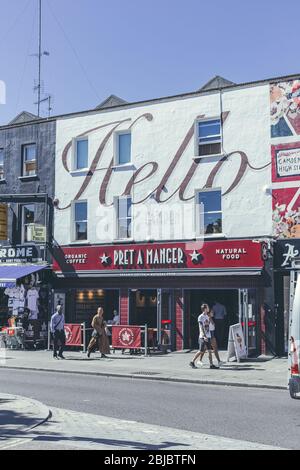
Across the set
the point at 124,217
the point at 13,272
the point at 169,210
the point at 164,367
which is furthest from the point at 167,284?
the point at 13,272

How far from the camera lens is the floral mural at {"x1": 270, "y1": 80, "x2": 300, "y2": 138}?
21984 mm

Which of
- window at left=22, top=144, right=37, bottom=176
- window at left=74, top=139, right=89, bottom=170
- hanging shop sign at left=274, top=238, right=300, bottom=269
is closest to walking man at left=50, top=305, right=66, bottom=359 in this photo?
window at left=74, top=139, right=89, bottom=170

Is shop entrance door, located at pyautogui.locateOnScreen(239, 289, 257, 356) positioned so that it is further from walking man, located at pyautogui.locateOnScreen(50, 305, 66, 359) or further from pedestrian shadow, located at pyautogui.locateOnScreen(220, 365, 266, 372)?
walking man, located at pyautogui.locateOnScreen(50, 305, 66, 359)

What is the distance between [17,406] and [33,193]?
59.0 feet

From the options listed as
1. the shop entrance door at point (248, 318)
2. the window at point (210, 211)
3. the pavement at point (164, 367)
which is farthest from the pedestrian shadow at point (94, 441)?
the window at point (210, 211)

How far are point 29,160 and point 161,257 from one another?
8752mm

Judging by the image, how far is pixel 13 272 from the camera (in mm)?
26438

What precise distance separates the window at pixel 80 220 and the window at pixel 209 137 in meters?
5.89

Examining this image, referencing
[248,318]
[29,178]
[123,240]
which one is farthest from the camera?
[29,178]

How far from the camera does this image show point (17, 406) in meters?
11.0

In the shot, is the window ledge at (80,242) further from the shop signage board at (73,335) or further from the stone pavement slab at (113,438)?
the stone pavement slab at (113,438)

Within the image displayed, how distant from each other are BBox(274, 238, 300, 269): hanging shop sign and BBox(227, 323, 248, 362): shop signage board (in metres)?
2.94

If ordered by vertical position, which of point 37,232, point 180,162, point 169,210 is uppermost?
point 180,162

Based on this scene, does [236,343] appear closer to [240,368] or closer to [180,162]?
[240,368]
